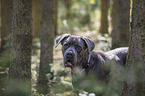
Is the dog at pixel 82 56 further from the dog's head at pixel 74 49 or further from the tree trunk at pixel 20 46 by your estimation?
the tree trunk at pixel 20 46

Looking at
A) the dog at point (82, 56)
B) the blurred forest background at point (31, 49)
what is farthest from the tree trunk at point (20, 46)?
the dog at point (82, 56)

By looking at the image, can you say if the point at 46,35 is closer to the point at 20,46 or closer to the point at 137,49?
the point at 20,46

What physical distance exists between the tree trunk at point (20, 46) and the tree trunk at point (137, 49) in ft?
8.65

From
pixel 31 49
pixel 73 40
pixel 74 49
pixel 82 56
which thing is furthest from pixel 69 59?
Answer: pixel 31 49

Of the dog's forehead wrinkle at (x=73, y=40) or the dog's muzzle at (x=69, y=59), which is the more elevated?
the dog's forehead wrinkle at (x=73, y=40)

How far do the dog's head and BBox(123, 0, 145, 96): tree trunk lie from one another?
3.74 feet

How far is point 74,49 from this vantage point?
477 centimetres

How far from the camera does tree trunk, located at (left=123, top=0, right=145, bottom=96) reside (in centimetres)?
423

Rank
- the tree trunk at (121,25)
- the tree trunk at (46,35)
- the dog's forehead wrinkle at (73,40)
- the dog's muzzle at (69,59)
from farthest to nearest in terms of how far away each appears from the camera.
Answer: the tree trunk at (121,25) < the tree trunk at (46,35) < the dog's forehead wrinkle at (73,40) < the dog's muzzle at (69,59)

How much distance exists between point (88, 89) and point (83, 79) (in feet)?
0.96

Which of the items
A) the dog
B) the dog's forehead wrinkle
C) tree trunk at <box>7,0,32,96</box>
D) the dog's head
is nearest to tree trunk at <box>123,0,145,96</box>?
the dog

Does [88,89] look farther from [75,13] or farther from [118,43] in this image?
[75,13]

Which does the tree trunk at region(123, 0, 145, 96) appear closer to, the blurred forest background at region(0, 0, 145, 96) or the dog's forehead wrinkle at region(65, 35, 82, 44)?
the blurred forest background at region(0, 0, 145, 96)

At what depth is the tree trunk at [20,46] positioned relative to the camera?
15.7 feet
